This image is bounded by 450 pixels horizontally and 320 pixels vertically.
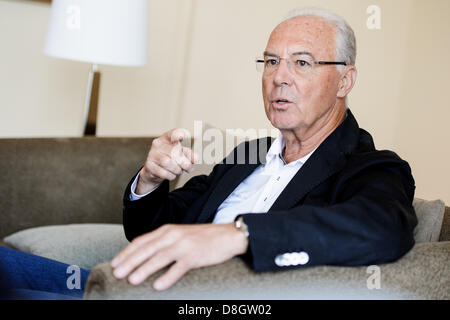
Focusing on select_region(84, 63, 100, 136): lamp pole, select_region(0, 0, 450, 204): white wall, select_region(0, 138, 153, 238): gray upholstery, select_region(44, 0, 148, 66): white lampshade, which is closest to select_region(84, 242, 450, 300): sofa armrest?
select_region(0, 0, 450, 204): white wall

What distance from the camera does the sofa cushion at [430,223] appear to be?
4.15 feet

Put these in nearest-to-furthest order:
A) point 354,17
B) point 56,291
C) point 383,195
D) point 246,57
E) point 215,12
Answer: point 383,195, point 56,291, point 354,17, point 246,57, point 215,12

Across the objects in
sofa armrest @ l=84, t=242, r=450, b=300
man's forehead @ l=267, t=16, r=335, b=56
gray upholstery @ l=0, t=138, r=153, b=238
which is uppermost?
man's forehead @ l=267, t=16, r=335, b=56

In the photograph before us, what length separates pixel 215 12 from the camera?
128 inches

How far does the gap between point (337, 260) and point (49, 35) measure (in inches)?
82.3

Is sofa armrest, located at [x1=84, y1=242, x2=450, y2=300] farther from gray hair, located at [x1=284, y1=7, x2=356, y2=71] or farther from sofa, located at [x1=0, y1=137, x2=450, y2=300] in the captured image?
gray hair, located at [x1=284, y1=7, x2=356, y2=71]

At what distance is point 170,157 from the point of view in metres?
1.29

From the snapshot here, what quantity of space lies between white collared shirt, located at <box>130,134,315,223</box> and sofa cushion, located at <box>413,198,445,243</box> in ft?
1.07

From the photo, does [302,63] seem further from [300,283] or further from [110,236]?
[110,236]

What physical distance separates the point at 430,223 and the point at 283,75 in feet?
1.74

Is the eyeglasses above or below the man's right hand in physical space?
above

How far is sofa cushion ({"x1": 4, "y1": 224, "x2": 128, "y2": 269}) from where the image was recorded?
6.29 ft

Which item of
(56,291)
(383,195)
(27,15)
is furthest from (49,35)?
(383,195)
